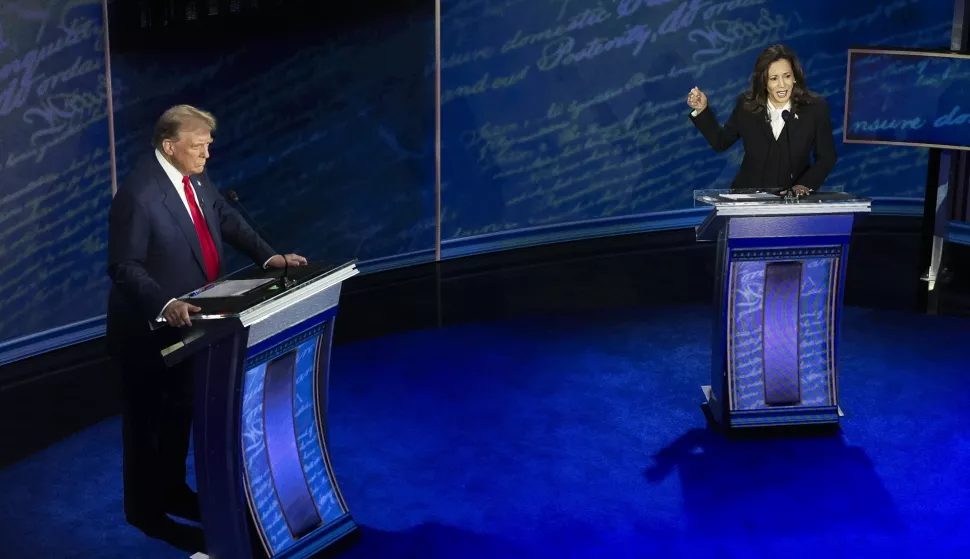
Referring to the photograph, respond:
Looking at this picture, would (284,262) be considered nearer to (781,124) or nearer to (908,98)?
(781,124)

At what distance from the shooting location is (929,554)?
3818 mm

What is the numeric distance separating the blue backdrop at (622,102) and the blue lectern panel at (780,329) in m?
3.44

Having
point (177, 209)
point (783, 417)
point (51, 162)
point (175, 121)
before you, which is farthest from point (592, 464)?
point (51, 162)

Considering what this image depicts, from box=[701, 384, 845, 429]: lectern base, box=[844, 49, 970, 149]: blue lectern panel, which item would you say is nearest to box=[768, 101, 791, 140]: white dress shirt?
box=[701, 384, 845, 429]: lectern base

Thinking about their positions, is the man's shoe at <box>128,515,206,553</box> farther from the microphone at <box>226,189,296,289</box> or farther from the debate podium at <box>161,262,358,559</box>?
the microphone at <box>226,189,296,289</box>

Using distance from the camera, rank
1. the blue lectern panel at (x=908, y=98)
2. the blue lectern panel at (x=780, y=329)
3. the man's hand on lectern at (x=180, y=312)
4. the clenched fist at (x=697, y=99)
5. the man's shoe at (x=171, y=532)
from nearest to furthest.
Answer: the man's hand on lectern at (x=180, y=312) < the man's shoe at (x=171, y=532) < the blue lectern panel at (x=780, y=329) < the clenched fist at (x=697, y=99) < the blue lectern panel at (x=908, y=98)

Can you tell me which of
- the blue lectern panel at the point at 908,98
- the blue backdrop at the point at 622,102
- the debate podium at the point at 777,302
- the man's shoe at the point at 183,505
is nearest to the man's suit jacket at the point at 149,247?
the man's shoe at the point at 183,505

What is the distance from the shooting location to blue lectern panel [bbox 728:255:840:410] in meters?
4.63

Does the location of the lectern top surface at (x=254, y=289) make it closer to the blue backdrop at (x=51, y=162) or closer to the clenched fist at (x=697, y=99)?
the clenched fist at (x=697, y=99)

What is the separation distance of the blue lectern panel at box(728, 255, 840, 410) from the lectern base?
0.02 m

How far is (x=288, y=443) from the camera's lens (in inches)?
142

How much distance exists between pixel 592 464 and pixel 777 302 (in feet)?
3.20

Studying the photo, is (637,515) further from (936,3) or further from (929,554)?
(936,3)

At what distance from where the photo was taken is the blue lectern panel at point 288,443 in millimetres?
3428
